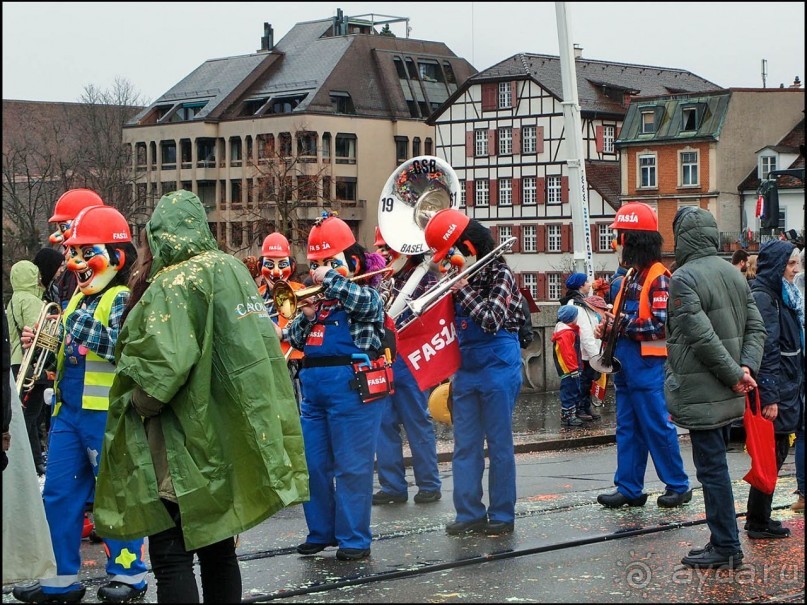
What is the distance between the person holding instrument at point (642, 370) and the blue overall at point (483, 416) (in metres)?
1.13

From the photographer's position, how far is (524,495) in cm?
1099

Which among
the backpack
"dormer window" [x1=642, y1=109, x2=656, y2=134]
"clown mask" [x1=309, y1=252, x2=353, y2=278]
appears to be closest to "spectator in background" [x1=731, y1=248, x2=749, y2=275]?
the backpack

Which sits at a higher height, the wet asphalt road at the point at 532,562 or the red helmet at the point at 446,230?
the red helmet at the point at 446,230

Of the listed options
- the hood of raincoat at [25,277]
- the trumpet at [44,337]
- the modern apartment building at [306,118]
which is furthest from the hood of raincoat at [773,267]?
the modern apartment building at [306,118]

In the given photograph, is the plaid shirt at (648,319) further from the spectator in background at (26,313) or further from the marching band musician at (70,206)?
the spectator in background at (26,313)

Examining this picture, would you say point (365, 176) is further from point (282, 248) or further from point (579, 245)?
point (282, 248)

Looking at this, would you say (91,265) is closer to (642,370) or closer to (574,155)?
(642,370)

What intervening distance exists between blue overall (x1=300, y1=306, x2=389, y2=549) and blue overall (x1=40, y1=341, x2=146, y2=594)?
1.27 metres

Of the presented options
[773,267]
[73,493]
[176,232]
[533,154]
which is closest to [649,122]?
[533,154]

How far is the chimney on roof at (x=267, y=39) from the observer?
93.8 metres

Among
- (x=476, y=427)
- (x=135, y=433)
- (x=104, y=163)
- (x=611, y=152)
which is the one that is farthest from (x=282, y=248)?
(x=611, y=152)

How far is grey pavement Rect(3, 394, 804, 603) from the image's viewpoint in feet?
24.2

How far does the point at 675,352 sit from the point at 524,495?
314 cm

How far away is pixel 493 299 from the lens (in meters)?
9.04
